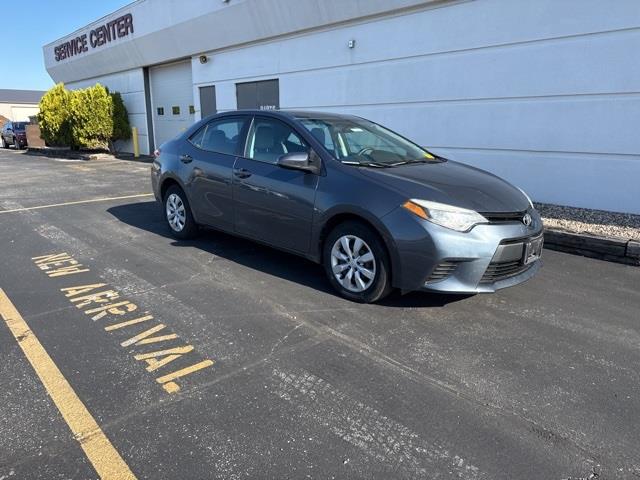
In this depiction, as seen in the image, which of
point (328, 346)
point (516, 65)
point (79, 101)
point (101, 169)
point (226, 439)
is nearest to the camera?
point (226, 439)

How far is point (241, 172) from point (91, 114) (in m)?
16.6

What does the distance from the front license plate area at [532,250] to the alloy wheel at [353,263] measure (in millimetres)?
1232

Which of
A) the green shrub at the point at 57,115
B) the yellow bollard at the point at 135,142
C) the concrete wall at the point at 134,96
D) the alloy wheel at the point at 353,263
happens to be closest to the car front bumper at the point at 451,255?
the alloy wheel at the point at 353,263

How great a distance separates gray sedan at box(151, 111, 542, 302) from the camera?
12.1ft

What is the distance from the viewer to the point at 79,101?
18.9 m

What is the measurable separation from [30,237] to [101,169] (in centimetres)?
946

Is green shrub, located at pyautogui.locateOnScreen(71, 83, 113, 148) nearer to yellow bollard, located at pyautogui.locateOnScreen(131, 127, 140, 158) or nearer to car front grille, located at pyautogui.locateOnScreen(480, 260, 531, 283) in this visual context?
yellow bollard, located at pyautogui.locateOnScreen(131, 127, 140, 158)

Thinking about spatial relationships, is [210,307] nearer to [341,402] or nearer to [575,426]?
[341,402]

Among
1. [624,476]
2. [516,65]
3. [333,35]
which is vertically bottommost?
[624,476]

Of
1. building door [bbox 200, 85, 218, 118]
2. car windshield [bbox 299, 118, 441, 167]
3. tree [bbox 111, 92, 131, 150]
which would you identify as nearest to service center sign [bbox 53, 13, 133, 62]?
tree [bbox 111, 92, 131, 150]

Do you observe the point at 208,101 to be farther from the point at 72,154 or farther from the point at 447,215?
the point at 447,215

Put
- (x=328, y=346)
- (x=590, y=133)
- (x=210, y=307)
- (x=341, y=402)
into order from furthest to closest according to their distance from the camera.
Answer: (x=590, y=133), (x=210, y=307), (x=328, y=346), (x=341, y=402)

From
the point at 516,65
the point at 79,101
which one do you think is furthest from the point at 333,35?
the point at 79,101

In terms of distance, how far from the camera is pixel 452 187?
3982mm
